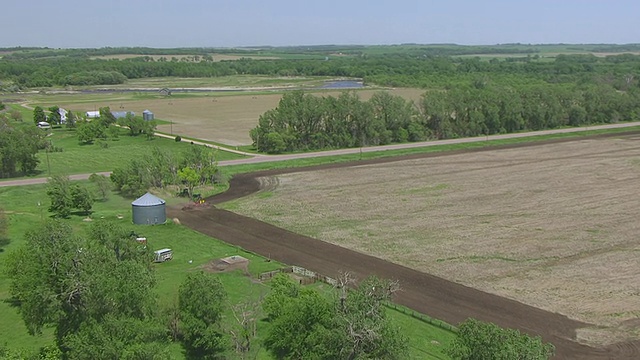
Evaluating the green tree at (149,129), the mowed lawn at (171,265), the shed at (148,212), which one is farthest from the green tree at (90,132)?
the shed at (148,212)

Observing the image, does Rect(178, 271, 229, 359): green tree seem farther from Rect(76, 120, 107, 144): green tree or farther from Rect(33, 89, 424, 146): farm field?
Rect(76, 120, 107, 144): green tree

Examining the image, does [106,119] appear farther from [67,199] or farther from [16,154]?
[67,199]

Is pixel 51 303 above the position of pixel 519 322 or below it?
above

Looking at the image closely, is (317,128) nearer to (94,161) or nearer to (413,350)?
(94,161)

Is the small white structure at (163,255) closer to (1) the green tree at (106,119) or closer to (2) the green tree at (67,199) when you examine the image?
(2) the green tree at (67,199)

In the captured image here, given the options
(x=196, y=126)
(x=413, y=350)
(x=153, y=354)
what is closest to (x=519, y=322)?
(x=413, y=350)

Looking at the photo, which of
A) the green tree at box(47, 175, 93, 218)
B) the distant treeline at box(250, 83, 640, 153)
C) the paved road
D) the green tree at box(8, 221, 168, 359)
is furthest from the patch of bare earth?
the green tree at box(8, 221, 168, 359)
